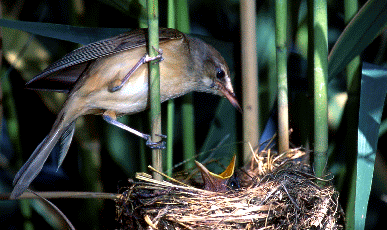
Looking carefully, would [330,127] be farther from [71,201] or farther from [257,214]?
[71,201]

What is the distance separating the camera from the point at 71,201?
257 centimetres

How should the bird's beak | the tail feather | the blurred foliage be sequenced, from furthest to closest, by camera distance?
the blurred foliage, the bird's beak, the tail feather

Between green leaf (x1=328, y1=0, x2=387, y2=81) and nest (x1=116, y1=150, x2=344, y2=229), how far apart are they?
488mm

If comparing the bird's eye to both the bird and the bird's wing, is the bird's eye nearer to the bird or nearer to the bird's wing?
the bird's wing

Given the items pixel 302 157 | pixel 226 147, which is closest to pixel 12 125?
pixel 226 147

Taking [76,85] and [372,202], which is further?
[372,202]

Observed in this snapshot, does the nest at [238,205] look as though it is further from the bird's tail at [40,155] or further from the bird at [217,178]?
the bird's tail at [40,155]

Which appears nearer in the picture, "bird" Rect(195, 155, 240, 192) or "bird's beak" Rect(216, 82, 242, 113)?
"bird" Rect(195, 155, 240, 192)

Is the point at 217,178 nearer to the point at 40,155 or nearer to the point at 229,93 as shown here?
the point at 229,93

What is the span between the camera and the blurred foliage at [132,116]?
2215 millimetres

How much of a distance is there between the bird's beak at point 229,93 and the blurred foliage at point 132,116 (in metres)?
0.13

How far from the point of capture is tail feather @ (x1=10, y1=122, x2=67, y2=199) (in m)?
1.70

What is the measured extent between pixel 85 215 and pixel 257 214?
1125 millimetres

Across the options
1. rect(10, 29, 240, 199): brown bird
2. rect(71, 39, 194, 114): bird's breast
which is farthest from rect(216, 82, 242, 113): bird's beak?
rect(71, 39, 194, 114): bird's breast
